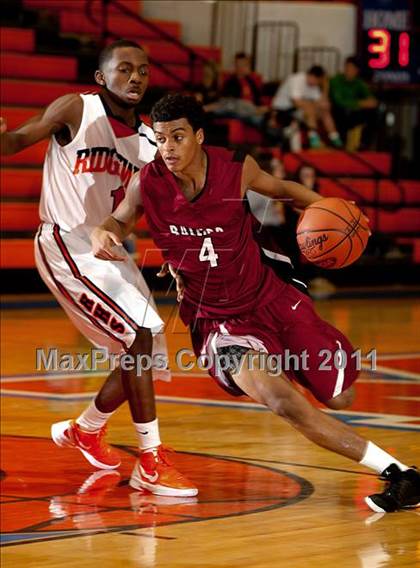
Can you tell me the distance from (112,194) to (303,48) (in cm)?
1466

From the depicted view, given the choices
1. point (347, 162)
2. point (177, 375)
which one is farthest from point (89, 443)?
point (347, 162)

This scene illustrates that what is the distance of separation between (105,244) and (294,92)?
13485 millimetres

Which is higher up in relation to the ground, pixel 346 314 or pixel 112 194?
pixel 112 194

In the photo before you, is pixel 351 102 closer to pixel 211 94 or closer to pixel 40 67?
pixel 211 94

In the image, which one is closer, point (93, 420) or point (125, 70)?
point (125, 70)

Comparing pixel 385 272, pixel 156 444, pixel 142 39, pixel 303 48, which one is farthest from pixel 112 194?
pixel 303 48

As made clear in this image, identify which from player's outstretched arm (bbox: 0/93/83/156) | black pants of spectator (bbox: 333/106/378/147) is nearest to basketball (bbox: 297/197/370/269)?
player's outstretched arm (bbox: 0/93/83/156)

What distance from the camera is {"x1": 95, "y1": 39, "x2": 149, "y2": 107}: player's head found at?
21.0 ft

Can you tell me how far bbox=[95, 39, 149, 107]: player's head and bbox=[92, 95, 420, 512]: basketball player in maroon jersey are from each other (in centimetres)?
59

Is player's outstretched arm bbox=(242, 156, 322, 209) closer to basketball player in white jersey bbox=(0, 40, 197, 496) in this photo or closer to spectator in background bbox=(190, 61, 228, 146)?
basketball player in white jersey bbox=(0, 40, 197, 496)

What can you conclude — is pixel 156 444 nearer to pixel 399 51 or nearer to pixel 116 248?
pixel 116 248

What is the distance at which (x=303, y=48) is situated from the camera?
2080cm

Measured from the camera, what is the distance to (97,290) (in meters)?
6.30

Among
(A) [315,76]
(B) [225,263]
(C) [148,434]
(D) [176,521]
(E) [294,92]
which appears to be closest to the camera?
(D) [176,521]
